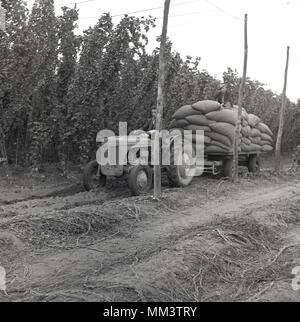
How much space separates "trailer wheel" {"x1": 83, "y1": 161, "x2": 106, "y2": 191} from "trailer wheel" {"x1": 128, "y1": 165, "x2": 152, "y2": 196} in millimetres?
1252

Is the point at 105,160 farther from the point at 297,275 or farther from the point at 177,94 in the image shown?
the point at 177,94

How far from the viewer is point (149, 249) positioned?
247 inches

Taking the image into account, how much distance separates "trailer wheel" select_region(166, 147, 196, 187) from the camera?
11586mm

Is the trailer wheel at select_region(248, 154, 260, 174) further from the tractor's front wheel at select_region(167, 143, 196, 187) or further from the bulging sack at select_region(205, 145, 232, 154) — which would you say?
the tractor's front wheel at select_region(167, 143, 196, 187)

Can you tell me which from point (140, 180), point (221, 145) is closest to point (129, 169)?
point (140, 180)

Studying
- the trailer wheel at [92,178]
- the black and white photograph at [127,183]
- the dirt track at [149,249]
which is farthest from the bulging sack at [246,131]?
the trailer wheel at [92,178]

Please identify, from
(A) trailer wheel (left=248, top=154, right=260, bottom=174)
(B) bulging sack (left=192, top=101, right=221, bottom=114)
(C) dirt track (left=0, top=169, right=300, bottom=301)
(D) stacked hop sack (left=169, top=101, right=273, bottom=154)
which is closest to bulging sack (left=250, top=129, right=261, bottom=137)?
(A) trailer wheel (left=248, top=154, right=260, bottom=174)

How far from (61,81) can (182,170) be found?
4624mm

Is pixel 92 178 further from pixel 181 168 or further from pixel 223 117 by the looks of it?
pixel 223 117

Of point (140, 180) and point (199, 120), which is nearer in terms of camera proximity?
point (140, 180)

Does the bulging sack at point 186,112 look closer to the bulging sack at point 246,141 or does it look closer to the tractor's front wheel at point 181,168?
the tractor's front wheel at point 181,168

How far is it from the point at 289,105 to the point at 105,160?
60.4 ft

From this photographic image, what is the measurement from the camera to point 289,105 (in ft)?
86.3
